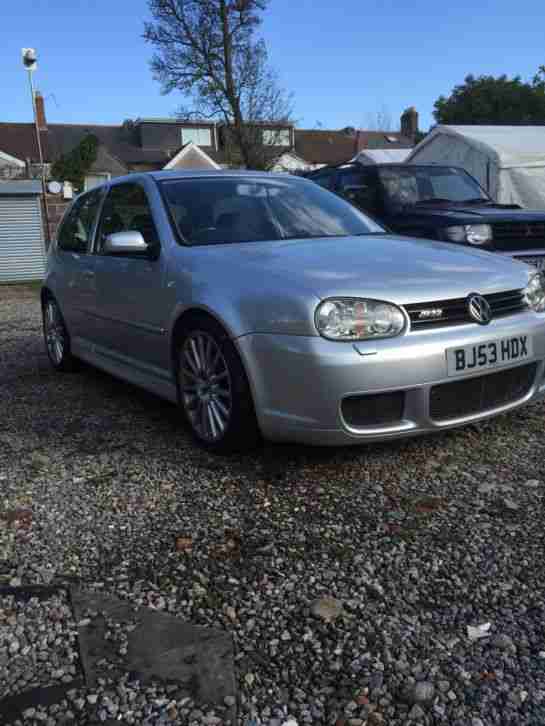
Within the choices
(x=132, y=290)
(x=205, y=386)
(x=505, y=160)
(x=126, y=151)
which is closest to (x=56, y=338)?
(x=132, y=290)

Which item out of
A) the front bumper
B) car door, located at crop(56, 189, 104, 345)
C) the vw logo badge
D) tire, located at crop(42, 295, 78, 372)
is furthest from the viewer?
tire, located at crop(42, 295, 78, 372)

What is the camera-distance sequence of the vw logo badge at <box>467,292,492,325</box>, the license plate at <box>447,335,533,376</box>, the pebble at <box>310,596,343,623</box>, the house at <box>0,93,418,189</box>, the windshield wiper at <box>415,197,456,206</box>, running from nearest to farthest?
the pebble at <box>310,596,343,623</box>, the license plate at <box>447,335,533,376</box>, the vw logo badge at <box>467,292,492,325</box>, the windshield wiper at <box>415,197,456,206</box>, the house at <box>0,93,418,189</box>

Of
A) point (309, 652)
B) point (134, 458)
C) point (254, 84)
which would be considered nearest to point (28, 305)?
point (134, 458)

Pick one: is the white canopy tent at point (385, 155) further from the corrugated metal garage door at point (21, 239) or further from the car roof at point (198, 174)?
the car roof at point (198, 174)

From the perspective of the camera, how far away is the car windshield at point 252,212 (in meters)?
3.90

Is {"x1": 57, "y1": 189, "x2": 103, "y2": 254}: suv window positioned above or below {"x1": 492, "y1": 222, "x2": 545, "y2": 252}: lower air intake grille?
above

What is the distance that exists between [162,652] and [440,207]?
604cm

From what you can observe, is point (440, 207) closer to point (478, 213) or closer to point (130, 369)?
point (478, 213)

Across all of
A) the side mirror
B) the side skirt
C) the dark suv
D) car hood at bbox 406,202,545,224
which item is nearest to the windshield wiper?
the dark suv

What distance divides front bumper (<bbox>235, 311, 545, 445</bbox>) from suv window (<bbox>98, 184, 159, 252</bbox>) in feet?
4.36

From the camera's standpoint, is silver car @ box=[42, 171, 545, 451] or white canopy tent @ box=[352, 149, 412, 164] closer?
silver car @ box=[42, 171, 545, 451]

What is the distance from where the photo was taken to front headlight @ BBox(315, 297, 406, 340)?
2900mm

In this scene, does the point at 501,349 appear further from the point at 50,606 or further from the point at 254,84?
the point at 254,84

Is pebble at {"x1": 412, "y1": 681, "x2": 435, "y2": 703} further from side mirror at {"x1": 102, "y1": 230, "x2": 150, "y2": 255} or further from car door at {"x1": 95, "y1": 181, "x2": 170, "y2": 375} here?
side mirror at {"x1": 102, "y1": 230, "x2": 150, "y2": 255}
